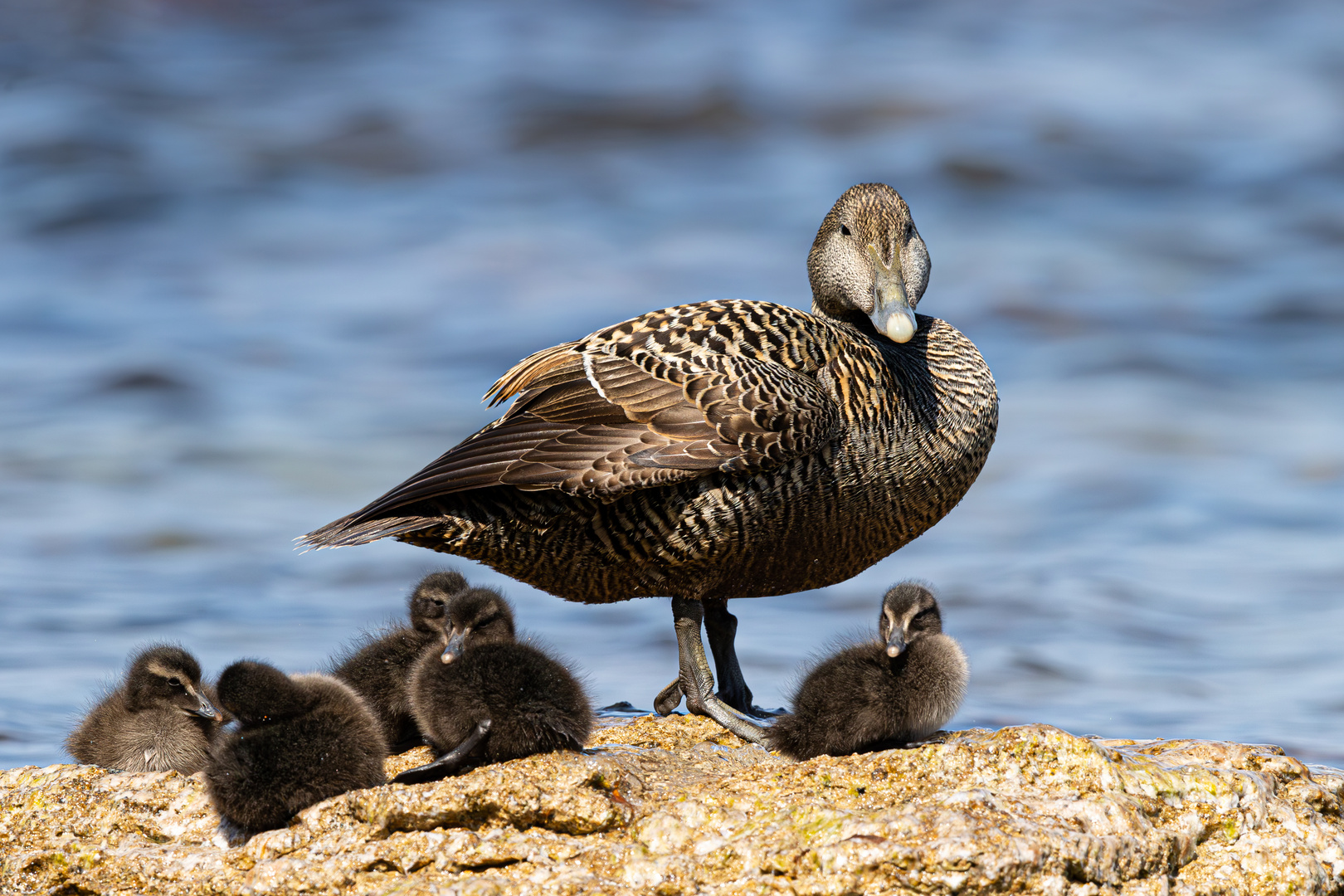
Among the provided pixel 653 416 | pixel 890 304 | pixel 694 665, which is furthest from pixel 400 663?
pixel 890 304

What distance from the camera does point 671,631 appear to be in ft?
30.6

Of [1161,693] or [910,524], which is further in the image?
[1161,693]

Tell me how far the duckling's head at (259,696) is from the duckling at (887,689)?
155 cm

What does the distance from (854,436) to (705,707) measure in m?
1.15

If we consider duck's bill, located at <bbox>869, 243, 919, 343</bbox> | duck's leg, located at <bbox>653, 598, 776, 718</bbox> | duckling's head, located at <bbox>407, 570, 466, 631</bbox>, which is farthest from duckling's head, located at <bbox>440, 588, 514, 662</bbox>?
duck's bill, located at <bbox>869, 243, 919, 343</bbox>

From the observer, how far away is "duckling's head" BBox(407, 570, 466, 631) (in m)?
5.28

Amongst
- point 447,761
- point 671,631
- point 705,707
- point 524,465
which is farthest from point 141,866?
point 671,631

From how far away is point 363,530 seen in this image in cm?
508

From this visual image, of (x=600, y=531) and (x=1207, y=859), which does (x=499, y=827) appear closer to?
(x=600, y=531)

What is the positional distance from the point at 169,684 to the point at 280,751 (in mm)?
920

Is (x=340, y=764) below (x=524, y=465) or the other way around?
below

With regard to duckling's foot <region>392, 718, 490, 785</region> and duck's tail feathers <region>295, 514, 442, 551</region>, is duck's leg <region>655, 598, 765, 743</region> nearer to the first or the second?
duck's tail feathers <region>295, 514, 442, 551</region>

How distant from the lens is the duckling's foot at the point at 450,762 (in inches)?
172

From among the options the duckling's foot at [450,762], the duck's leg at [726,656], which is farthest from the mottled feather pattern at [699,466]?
the duckling's foot at [450,762]
